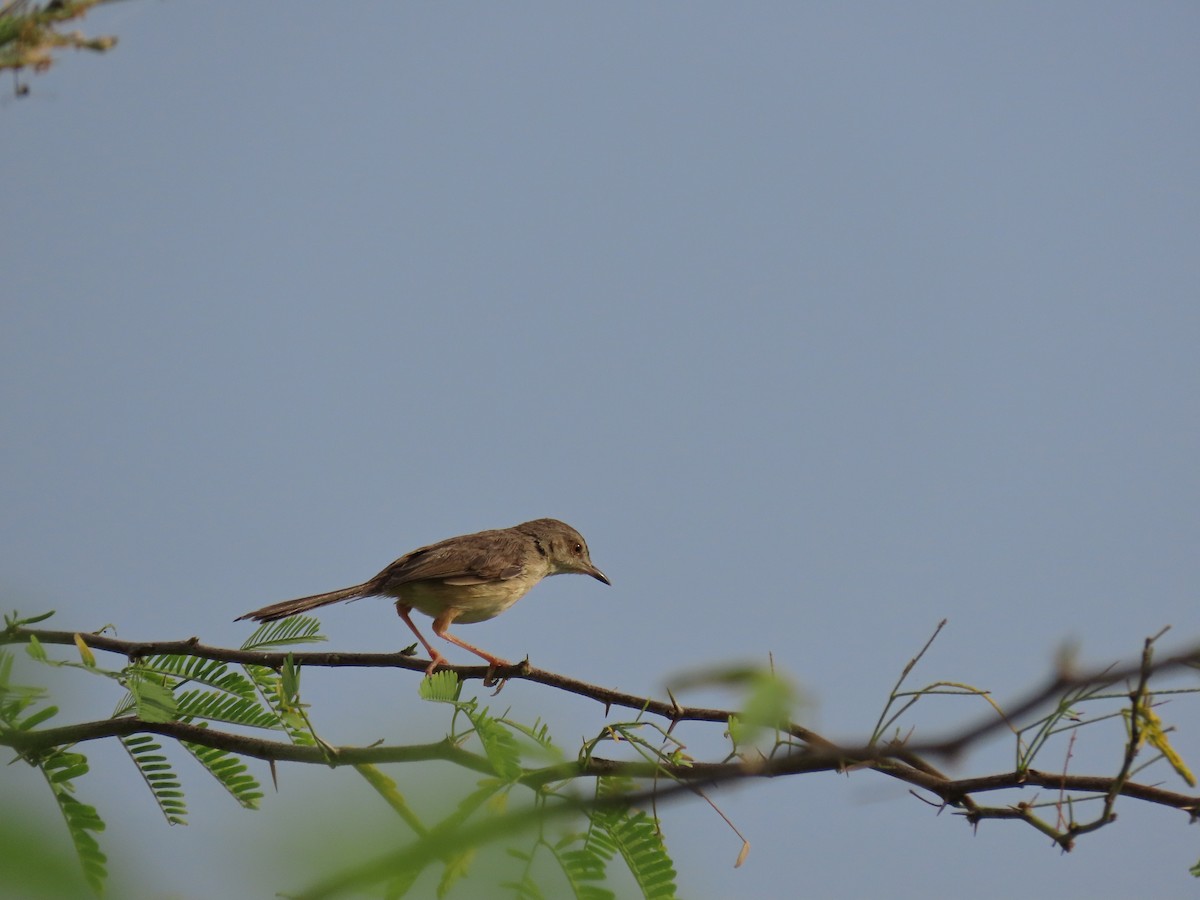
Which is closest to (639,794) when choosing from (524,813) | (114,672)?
(524,813)

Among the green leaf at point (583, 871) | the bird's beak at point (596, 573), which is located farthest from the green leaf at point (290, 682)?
the bird's beak at point (596, 573)

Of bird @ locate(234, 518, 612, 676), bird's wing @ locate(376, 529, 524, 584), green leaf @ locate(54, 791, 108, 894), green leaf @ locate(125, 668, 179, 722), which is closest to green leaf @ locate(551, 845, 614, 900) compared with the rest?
green leaf @ locate(54, 791, 108, 894)

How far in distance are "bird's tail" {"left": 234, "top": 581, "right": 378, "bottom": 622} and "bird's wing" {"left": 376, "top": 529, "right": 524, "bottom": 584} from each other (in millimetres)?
320

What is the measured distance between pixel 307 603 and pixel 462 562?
203cm

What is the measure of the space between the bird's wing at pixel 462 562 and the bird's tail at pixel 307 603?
32 cm

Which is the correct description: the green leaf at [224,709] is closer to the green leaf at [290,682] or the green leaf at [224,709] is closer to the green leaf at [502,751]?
the green leaf at [290,682]

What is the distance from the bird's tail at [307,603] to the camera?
16.9 ft

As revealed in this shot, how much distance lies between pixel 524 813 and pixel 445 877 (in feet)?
0.96

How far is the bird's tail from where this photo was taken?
5.16 m

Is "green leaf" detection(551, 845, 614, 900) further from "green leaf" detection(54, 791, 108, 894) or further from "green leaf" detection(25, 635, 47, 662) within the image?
"green leaf" detection(25, 635, 47, 662)

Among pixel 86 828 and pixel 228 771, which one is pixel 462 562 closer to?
pixel 228 771

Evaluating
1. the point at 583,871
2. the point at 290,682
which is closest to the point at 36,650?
the point at 290,682

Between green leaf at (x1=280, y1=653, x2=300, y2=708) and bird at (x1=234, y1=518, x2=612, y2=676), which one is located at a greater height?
bird at (x1=234, y1=518, x2=612, y2=676)

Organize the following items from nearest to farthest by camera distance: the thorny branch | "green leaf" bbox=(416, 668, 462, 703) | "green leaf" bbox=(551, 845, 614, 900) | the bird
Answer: the thorny branch < "green leaf" bbox=(551, 845, 614, 900) < "green leaf" bbox=(416, 668, 462, 703) < the bird
